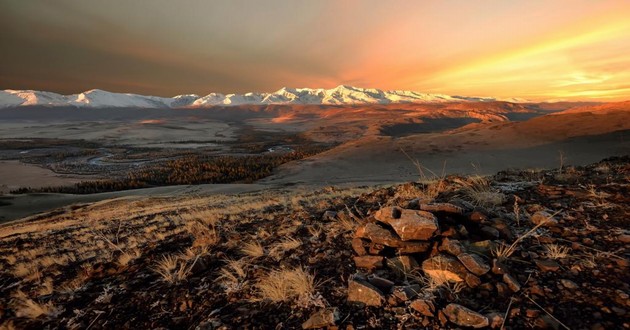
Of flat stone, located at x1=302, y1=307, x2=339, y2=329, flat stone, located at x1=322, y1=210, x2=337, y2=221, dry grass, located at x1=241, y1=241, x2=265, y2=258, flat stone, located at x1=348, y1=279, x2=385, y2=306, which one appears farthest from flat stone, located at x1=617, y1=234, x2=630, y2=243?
dry grass, located at x1=241, y1=241, x2=265, y2=258

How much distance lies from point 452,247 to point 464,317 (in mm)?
912

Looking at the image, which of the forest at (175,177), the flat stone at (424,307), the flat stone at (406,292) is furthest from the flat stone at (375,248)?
the forest at (175,177)

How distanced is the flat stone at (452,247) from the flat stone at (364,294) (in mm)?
938

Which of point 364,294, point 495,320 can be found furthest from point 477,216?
point 364,294

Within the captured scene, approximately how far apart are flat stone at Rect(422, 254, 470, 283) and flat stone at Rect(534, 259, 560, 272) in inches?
29.1

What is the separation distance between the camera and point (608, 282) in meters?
2.82

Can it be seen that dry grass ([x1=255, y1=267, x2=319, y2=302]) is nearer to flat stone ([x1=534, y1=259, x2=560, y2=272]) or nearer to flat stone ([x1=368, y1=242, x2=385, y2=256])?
flat stone ([x1=368, y1=242, x2=385, y2=256])

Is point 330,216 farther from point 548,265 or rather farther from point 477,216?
point 548,265

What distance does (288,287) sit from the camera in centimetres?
354

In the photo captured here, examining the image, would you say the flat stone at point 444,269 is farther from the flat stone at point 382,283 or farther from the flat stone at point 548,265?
the flat stone at point 548,265

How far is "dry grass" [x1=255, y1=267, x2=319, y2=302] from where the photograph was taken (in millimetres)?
3367

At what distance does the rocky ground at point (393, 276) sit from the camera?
9.06 feet

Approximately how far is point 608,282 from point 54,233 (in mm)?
14789

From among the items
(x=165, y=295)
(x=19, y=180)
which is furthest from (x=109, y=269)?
(x=19, y=180)
